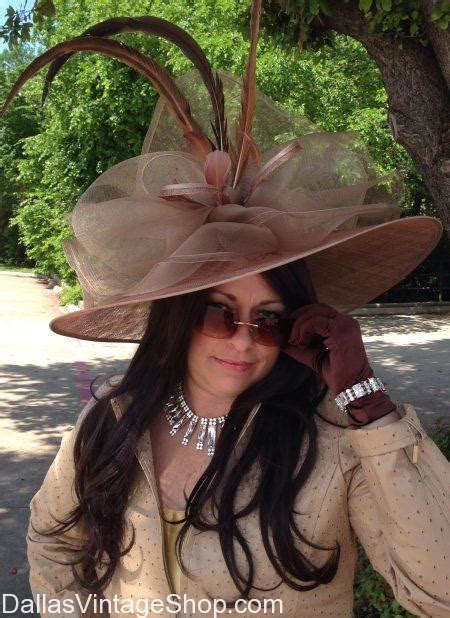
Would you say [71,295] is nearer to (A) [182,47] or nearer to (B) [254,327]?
(A) [182,47]

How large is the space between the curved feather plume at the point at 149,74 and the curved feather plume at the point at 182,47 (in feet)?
0.14

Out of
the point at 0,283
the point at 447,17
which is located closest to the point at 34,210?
the point at 0,283

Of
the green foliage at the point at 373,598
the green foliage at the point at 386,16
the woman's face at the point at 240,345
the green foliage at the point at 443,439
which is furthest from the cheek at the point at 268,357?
the green foliage at the point at 443,439

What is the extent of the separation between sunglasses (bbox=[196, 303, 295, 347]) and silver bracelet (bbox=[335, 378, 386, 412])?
292 millimetres

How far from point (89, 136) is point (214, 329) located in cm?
1309

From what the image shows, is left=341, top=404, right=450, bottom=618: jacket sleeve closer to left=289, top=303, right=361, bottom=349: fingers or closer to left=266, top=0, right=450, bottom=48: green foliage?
left=289, top=303, right=361, bottom=349: fingers

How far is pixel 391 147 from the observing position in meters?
11.0

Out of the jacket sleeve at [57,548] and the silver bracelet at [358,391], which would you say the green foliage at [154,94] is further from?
the silver bracelet at [358,391]

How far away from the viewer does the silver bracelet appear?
143 cm

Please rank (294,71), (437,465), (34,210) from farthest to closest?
1. (34,210)
2. (294,71)
3. (437,465)

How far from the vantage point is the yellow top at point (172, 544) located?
5.51ft

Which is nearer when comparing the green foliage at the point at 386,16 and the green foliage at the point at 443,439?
the green foliage at the point at 386,16

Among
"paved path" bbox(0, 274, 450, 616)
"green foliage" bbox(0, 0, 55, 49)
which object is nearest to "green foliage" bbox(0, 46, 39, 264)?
"paved path" bbox(0, 274, 450, 616)

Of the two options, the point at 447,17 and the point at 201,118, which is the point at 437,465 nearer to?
the point at 201,118
